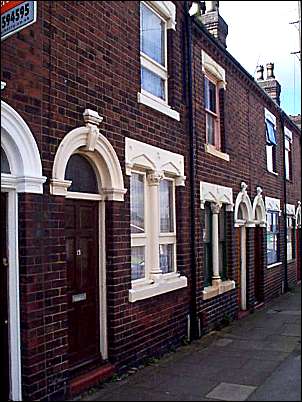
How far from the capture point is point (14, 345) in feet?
16.7

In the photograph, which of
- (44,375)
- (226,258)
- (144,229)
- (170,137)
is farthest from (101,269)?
(226,258)

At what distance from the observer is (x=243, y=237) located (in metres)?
12.5

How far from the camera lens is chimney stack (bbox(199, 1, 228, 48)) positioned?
38.5 ft

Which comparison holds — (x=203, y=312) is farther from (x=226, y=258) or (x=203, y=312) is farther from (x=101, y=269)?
(x=101, y=269)

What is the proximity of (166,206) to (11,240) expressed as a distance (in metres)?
3.75

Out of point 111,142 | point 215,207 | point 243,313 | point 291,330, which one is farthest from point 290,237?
point 111,142

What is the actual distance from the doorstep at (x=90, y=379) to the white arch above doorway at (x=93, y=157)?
6.84 ft

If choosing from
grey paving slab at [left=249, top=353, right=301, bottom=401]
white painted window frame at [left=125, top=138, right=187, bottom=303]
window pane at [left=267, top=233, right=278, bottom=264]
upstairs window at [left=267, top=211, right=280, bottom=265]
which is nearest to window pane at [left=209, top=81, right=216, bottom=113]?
white painted window frame at [left=125, top=138, right=187, bottom=303]

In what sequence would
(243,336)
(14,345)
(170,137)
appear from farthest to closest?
1. (243,336)
2. (170,137)
3. (14,345)

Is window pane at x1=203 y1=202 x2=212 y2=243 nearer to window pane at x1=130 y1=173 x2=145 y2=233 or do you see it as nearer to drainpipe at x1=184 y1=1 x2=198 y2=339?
drainpipe at x1=184 y1=1 x2=198 y2=339

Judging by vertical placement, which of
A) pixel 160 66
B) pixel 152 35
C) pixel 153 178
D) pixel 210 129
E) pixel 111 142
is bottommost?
pixel 153 178

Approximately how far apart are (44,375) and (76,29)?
384 cm

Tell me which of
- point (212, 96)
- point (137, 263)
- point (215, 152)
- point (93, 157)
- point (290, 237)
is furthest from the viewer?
point (290, 237)

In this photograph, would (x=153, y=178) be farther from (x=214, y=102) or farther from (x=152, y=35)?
(x=214, y=102)
